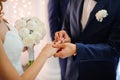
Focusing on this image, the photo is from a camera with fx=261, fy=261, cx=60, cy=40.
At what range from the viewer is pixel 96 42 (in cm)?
170

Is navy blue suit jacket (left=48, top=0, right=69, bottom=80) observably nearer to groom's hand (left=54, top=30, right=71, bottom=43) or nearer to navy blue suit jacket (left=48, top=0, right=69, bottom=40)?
navy blue suit jacket (left=48, top=0, right=69, bottom=40)

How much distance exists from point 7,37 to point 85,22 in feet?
1.85

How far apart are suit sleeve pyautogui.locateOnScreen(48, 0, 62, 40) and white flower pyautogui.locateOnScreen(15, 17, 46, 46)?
2.82 feet

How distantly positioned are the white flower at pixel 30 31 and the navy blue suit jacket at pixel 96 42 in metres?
0.26

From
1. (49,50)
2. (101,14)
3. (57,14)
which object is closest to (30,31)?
(49,50)

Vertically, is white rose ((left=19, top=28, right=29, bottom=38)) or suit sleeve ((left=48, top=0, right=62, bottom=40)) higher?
white rose ((left=19, top=28, right=29, bottom=38))

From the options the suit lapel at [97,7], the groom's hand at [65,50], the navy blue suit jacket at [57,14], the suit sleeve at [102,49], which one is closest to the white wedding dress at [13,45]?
the groom's hand at [65,50]

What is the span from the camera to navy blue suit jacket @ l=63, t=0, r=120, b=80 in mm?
1614

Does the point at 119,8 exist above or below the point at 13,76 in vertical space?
above

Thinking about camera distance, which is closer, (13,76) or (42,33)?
(13,76)

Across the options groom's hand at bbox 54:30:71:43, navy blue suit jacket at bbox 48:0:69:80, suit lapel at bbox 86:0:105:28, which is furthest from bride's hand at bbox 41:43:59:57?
navy blue suit jacket at bbox 48:0:69:80

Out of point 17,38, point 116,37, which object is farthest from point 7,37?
point 116,37

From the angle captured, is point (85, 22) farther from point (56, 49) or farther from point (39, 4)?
point (39, 4)

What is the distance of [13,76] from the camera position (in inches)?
47.2
